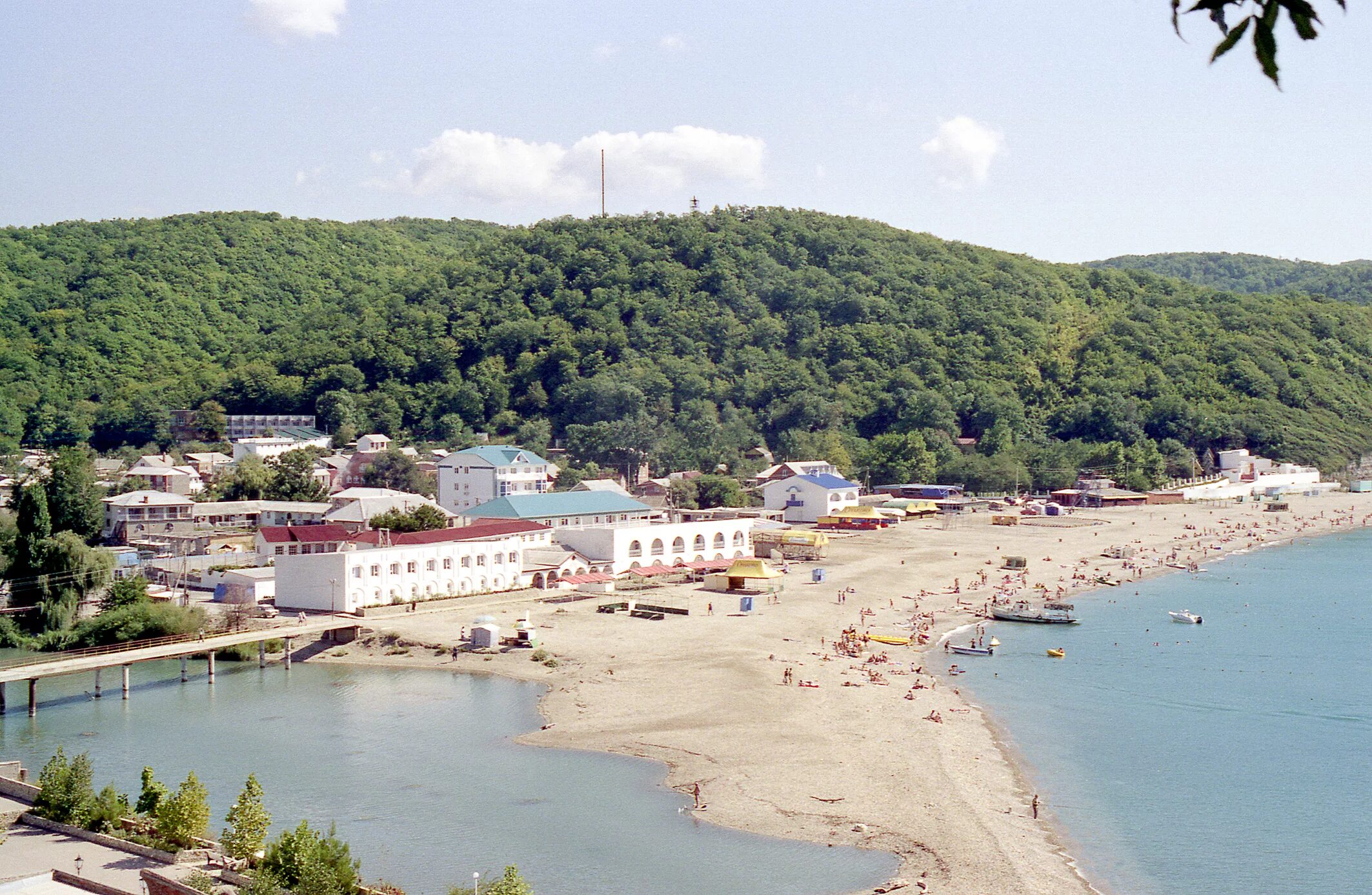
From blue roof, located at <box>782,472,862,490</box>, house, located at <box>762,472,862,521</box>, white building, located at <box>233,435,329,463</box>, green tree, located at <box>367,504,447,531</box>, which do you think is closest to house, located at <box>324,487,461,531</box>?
green tree, located at <box>367,504,447,531</box>

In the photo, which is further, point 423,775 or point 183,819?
point 423,775

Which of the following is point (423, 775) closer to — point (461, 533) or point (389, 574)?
point (389, 574)

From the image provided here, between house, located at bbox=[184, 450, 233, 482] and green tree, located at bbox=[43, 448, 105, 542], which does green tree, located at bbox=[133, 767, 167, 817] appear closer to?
green tree, located at bbox=[43, 448, 105, 542]

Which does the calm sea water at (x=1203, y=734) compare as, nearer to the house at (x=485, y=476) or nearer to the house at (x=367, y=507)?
the house at (x=367, y=507)

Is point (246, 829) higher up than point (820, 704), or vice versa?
point (246, 829)

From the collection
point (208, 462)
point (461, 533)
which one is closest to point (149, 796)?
point (461, 533)

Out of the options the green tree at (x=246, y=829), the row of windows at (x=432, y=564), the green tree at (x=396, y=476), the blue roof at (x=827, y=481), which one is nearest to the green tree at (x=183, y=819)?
the green tree at (x=246, y=829)
